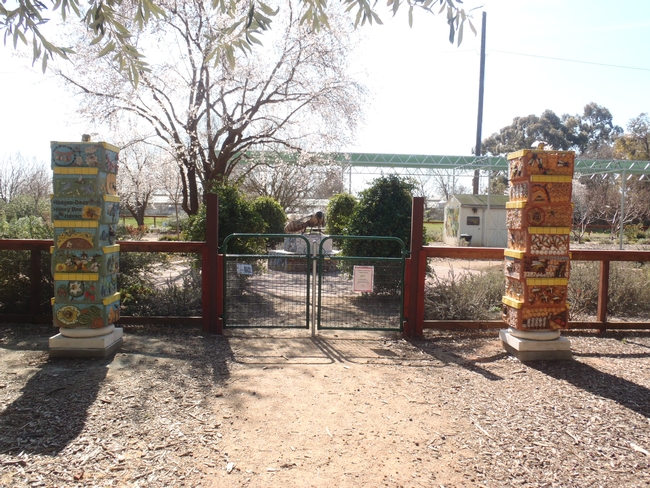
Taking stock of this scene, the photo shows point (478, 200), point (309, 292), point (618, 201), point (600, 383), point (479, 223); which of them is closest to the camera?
point (600, 383)

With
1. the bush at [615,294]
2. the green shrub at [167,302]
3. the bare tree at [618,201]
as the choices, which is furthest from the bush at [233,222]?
the bare tree at [618,201]

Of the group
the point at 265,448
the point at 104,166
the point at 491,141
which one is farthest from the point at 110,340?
the point at 491,141

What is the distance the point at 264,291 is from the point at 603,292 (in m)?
4.55

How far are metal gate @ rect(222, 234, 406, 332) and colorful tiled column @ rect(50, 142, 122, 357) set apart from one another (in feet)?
→ 5.03

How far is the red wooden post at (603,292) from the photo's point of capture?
6633 millimetres

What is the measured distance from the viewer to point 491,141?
5828cm

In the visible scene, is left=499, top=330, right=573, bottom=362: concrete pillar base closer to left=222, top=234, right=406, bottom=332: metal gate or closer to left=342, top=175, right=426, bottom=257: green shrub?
left=222, top=234, right=406, bottom=332: metal gate

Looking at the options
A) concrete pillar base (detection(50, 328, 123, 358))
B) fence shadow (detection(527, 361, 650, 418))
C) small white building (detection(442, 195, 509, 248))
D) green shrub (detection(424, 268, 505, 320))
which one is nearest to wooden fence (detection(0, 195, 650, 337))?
green shrub (detection(424, 268, 505, 320))

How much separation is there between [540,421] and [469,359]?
1.66 metres

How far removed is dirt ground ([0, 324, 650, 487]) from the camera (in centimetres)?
312

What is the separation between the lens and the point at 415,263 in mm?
6387

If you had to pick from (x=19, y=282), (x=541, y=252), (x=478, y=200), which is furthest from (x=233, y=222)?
(x=478, y=200)

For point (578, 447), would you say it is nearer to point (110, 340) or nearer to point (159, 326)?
point (110, 340)

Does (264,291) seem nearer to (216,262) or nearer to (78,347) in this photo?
(216,262)
